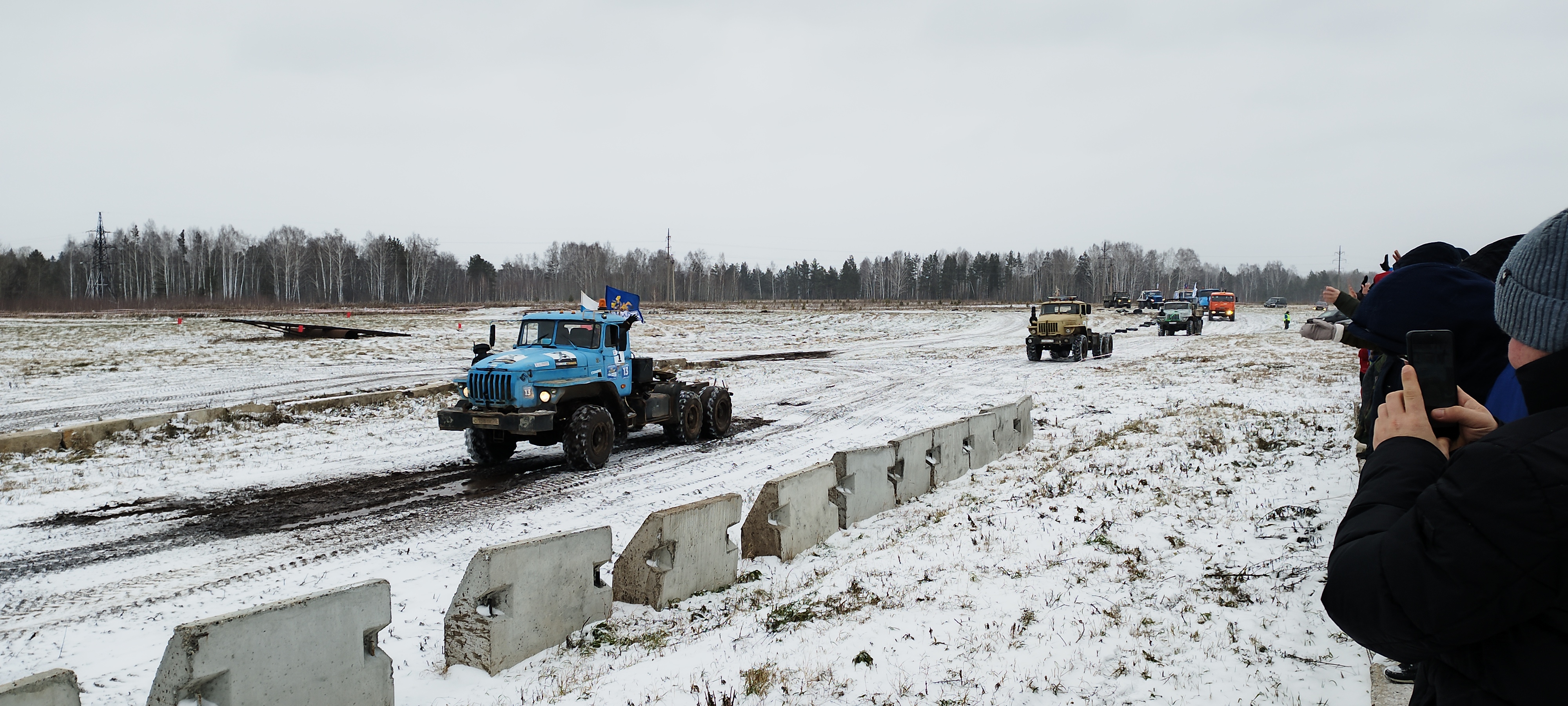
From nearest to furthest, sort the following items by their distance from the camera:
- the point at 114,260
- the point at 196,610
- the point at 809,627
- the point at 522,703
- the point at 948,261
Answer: the point at 522,703, the point at 809,627, the point at 196,610, the point at 114,260, the point at 948,261

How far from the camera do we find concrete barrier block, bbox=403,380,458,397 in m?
17.6

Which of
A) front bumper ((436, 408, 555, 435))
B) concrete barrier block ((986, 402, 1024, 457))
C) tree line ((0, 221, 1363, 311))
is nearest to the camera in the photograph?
front bumper ((436, 408, 555, 435))

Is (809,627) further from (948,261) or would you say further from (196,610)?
(948,261)

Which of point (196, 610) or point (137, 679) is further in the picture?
point (196, 610)

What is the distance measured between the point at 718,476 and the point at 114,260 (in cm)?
10624

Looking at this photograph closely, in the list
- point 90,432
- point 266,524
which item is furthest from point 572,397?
point 90,432

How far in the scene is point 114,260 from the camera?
87625 millimetres

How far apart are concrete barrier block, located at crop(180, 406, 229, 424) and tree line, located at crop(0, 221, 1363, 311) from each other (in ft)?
183

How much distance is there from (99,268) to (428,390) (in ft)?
269

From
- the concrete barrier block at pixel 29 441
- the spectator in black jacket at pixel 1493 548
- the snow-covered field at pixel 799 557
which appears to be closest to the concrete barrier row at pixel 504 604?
the snow-covered field at pixel 799 557

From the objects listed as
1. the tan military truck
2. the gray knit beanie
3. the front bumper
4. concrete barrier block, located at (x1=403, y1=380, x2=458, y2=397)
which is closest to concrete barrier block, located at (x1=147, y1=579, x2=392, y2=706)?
the gray knit beanie

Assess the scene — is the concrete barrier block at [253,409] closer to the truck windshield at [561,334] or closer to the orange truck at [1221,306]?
the truck windshield at [561,334]

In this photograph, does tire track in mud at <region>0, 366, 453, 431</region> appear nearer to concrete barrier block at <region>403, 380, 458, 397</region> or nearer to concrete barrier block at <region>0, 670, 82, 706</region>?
concrete barrier block at <region>403, 380, 458, 397</region>

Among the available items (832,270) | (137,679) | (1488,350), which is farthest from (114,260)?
(1488,350)
